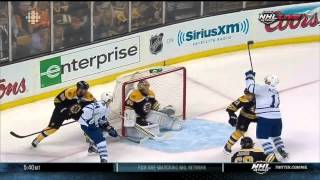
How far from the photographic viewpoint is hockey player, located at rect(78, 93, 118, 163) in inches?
173

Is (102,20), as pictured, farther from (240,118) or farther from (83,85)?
(240,118)

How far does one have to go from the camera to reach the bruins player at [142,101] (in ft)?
14.6

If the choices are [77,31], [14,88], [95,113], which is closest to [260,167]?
[95,113]

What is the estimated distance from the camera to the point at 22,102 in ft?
14.5

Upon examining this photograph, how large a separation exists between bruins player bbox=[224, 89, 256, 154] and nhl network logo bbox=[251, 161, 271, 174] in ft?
0.65

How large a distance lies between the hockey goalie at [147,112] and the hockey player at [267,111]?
49cm

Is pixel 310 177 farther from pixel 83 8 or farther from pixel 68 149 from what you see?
pixel 83 8

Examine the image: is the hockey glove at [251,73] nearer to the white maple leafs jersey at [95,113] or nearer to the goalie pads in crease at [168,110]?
the goalie pads in crease at [168,110]

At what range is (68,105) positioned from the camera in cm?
445

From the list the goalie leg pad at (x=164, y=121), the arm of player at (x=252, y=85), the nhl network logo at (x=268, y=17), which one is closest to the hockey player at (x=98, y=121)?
the goalie leg pad at (x=164, y=121)

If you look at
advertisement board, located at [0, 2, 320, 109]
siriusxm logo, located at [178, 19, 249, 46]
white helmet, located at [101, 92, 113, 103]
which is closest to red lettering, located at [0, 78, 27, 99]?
advertisement board, located at [0, 2, 320, 109]

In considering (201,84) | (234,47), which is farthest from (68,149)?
(234,47)

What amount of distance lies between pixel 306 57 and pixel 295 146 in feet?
1.90

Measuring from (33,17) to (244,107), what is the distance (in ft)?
4.70
